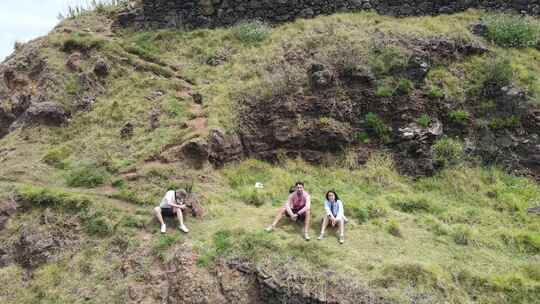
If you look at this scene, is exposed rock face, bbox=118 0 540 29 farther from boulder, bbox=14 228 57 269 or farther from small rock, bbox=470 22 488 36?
boulder, bbox=14 228 57 269

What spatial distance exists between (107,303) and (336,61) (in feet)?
29.7

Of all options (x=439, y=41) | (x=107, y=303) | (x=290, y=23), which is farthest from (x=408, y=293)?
(x=290, y=23)

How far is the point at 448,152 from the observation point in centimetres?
1214

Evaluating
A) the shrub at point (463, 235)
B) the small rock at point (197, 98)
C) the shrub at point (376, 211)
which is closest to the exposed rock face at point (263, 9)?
the small rock at point (197, 98)

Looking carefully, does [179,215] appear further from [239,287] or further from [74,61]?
[74,61]

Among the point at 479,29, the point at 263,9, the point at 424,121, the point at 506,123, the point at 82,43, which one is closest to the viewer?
the point at 424,121

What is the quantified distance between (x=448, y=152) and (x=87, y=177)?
358 inches

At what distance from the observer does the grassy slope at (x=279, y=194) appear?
8406 millimetres

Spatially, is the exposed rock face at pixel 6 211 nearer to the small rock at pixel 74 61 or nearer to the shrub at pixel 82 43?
the small rock at pixel 74 61

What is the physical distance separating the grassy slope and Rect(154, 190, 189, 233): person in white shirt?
256 millimetres

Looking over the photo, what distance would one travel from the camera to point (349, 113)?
12.9m

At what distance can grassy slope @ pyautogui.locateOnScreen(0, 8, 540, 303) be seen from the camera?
8406 millimetres

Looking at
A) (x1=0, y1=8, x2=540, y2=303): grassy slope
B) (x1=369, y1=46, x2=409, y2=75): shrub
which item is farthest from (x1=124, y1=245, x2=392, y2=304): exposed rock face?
(x1=369, y1=46, x2=409, y2=75): shrub

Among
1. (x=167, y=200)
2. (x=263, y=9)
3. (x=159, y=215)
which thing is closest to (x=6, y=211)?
(x=159, y=215)
